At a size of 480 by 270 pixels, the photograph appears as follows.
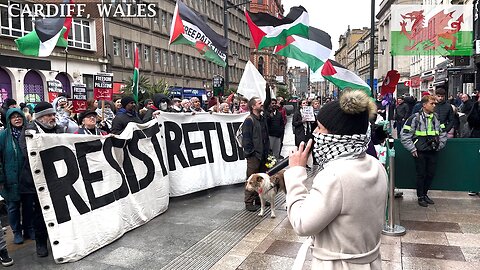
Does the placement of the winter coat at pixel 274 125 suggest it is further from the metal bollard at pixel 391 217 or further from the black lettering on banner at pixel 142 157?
the metal bollard at pixel 391 217

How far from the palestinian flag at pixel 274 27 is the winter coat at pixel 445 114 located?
327 cm

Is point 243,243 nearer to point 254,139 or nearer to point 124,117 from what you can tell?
point 254,139

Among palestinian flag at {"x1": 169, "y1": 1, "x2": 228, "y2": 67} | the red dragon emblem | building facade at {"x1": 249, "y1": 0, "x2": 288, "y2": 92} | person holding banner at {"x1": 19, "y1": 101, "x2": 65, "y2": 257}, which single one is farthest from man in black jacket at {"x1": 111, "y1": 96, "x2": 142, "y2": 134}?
building facade at {"x1": 249, "y1": 0, "x2": 288, "y2": 92}

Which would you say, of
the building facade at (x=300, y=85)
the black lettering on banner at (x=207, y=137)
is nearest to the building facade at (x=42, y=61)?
the black lettering on banner at (x=207, y=137)

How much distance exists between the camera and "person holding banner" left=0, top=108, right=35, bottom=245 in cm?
520

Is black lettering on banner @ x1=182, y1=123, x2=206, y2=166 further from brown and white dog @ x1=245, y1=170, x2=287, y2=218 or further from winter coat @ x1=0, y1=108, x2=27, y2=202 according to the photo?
winter coat @ x1=0, y1=108, x2=27, y2=202

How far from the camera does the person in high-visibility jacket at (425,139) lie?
22.2 ft

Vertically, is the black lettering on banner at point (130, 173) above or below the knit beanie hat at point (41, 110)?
below

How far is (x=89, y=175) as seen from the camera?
5312 mm

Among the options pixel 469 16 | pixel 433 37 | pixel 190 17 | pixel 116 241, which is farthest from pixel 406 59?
pixel 116 241

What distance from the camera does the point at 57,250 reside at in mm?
4719

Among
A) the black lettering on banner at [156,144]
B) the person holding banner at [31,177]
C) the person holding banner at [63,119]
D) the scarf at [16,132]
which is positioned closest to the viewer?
A: the person holding banner at [31,177]

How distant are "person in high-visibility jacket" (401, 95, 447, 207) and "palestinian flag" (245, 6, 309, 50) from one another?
11.8ft

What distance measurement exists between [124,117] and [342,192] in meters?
5.92
